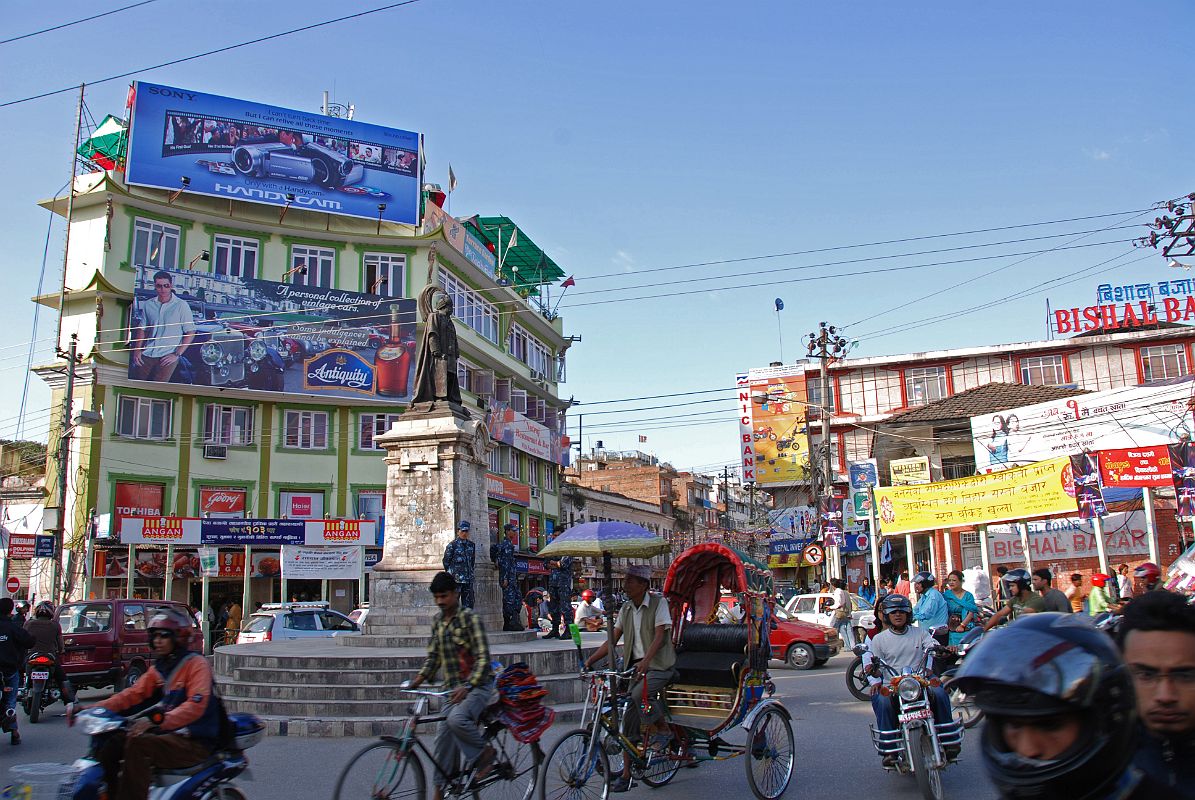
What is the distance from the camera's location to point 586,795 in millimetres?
6410

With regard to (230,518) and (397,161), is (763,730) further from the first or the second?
(397,161)

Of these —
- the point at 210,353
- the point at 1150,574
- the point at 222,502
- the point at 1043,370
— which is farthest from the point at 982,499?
the point at 210,353

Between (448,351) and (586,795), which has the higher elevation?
(448,351)

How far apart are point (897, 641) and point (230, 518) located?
29178mm

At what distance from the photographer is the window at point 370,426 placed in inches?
1423

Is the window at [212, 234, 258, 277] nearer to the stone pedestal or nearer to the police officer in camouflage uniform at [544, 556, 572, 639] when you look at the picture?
the police officer in camouflage uniform at [544, 556, 572, 639]

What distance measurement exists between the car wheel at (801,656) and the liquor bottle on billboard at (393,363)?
70.0ft

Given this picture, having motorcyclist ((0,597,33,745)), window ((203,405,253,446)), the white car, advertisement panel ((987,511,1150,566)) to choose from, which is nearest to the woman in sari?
the white car

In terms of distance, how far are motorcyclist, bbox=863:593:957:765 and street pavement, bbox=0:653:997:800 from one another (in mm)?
591

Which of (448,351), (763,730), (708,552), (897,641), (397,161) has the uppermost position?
(397,161)

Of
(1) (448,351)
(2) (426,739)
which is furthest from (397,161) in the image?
(2) (426,739)

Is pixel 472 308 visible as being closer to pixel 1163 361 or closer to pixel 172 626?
pixel 1163 361

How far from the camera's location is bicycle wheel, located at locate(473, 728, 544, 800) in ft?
20.0

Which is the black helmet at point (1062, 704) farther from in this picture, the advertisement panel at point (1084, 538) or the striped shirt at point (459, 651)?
the advertisement panel at point (1084, 538)
